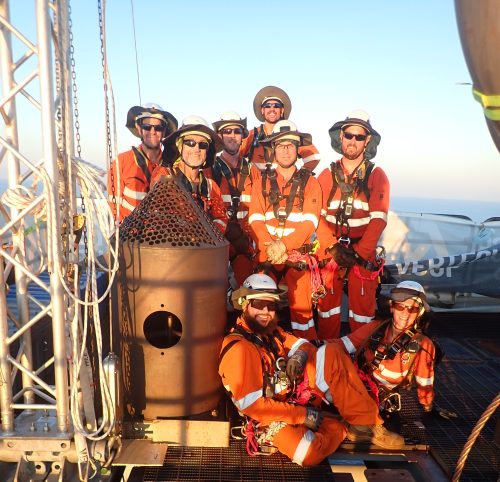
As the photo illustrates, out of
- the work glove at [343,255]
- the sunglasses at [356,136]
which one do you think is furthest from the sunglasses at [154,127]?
the work glove at [343,255]

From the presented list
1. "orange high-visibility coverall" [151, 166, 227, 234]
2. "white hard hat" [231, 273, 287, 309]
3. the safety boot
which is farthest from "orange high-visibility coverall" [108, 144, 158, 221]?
the safety boot

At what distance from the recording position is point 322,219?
201 inches

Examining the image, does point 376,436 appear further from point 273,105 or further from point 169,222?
point 273,105

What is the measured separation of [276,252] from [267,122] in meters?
2.49

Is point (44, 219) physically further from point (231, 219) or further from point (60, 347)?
point (231, 219)

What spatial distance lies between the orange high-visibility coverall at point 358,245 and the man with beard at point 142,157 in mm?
2104

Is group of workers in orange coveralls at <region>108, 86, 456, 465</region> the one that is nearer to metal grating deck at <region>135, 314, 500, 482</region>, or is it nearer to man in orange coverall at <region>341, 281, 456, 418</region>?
man in orange coverall at <region>341, 281, 456, 418</region>

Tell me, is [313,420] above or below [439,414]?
above

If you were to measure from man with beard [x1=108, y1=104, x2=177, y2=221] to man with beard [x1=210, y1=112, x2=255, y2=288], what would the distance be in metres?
0.72

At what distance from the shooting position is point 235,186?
557 centimetres

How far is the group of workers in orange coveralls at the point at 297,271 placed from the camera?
3227 millimetres

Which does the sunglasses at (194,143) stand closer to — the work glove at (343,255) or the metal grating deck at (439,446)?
the work glove at (343,255)

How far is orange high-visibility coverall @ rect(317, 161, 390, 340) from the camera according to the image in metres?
4.81

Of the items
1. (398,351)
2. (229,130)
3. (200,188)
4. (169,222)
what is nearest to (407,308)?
(398,351)
